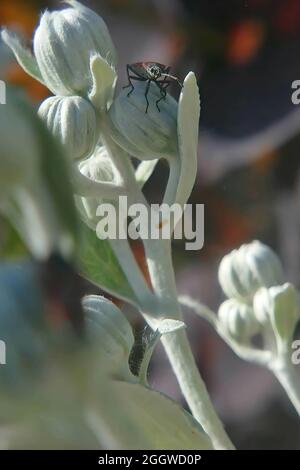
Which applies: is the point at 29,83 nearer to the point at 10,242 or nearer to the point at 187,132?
the point at 187,132

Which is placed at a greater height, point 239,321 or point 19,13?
point 19,13

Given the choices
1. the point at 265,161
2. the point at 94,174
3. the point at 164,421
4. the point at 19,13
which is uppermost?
the point at 19,13

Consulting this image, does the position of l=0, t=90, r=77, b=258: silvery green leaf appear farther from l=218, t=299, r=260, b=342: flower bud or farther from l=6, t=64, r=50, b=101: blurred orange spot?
l=6, t=64, r=50, b=101: blurred orange spot

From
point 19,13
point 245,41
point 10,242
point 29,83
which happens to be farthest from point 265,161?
point 10,242

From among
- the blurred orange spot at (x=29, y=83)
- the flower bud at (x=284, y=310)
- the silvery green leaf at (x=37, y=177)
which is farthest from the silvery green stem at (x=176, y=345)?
the blurred orange spot at (x=29, y=83)
